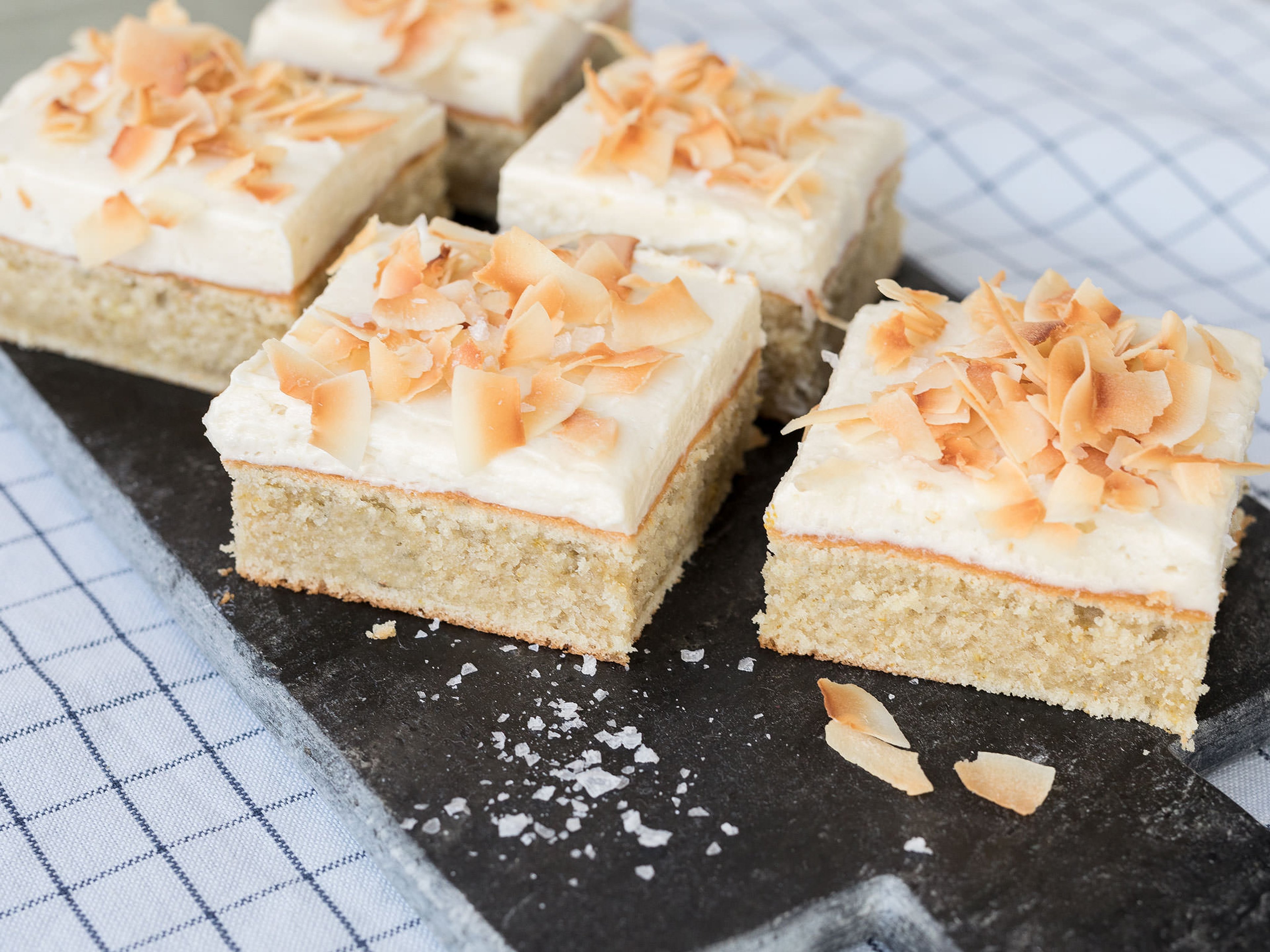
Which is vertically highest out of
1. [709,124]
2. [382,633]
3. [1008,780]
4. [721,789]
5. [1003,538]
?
[709,124]

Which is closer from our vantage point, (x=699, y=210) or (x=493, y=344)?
(x=493, y=344)

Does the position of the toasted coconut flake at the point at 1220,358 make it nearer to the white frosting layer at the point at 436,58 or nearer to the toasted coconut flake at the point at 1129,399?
the toasted coconut flake at the point at 1129,399

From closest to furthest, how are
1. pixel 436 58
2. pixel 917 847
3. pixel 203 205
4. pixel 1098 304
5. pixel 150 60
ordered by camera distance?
pixel 917 847 < pixel 1098 304 < pixel 203 205 < pixel 150 60 < pixel 436 58

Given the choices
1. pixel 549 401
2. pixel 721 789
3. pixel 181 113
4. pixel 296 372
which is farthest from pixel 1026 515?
pixel 181 113

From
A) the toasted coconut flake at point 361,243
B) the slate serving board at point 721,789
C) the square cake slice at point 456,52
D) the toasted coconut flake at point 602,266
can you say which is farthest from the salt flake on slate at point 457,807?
the square cake slice at point 456,52

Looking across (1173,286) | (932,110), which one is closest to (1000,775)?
(1173,286)

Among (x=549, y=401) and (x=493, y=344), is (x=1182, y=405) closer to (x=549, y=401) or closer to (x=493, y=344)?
(x=549, y=401)

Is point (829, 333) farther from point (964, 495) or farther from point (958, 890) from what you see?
point (958, 890)
